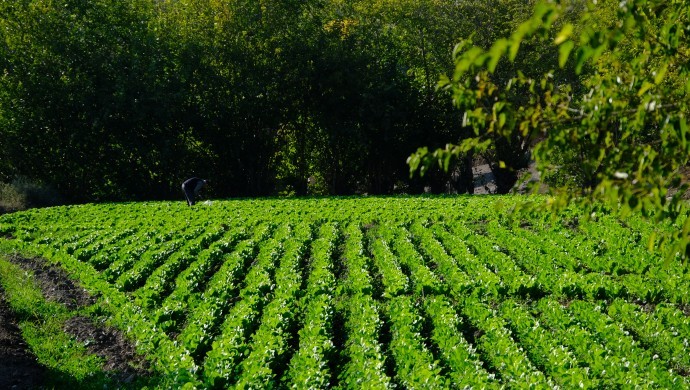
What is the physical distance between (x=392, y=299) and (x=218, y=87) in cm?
2675

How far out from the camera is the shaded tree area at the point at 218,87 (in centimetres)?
3150

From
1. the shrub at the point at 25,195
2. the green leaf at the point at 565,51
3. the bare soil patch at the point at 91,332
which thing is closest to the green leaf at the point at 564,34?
the green leaf at the point at 565,51

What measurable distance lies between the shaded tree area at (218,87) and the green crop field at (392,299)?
44.1ft

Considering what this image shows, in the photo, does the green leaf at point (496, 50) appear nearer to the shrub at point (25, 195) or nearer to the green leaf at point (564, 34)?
the green leaf at point (564, 34)

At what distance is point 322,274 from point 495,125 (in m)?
9.23

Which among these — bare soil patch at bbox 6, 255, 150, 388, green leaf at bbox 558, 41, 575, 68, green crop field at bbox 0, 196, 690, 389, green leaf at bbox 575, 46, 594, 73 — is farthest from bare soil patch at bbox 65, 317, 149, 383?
green leaf at bbox 558, 41, 575, 68

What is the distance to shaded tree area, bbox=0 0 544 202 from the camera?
31500 millimetres

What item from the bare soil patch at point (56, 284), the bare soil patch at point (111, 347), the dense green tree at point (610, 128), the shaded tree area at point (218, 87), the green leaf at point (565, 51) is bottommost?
the bare soil patch at point (111, 347)

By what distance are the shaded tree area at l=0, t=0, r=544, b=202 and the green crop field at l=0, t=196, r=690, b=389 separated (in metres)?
13.4

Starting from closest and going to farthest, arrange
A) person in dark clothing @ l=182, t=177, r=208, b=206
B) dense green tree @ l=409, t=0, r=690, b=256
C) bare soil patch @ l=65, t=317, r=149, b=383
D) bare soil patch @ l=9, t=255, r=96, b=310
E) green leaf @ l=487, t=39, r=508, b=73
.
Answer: green leaf @ l=487, t=39, r=508, b=73, dense green tree @ l=409, t=0, r=690, b=256, bare soil patch @ l=65, t=317, r=149, b=383, bare soil patch @ l=9, t=255, r=96, b=310, person in dark clothing @ l=182, t=177, r=208, b=206

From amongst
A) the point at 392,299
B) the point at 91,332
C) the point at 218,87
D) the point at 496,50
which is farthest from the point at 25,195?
the point at 496,50

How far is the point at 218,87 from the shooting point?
3572 centimetres

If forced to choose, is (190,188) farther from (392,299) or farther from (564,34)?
(564,34)

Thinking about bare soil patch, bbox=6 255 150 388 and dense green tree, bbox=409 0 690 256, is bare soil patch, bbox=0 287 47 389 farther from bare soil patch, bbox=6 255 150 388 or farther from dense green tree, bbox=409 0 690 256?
dense green tree, bbox=409 0 690 256
